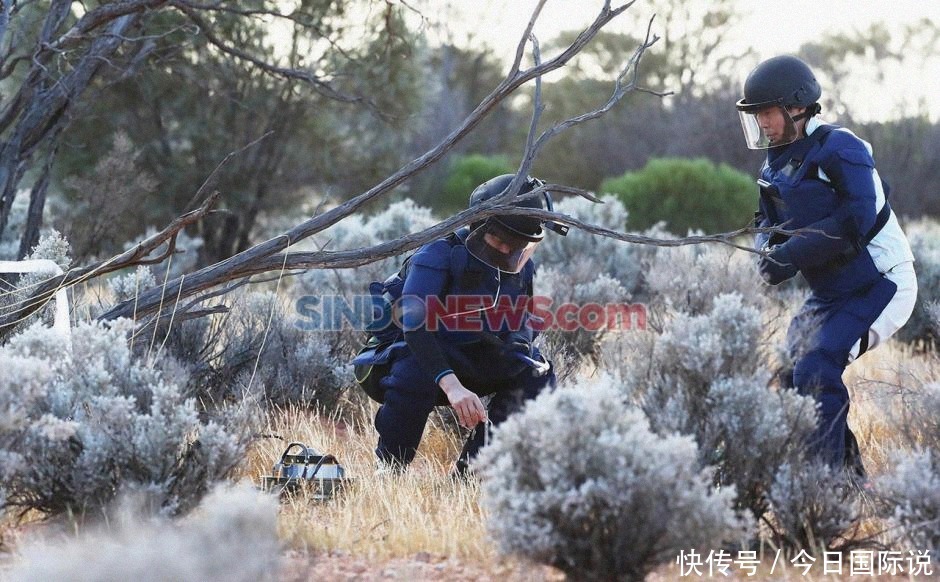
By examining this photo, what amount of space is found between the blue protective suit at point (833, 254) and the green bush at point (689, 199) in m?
11.7

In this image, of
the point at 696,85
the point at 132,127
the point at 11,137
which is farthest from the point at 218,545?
the point at 696,85

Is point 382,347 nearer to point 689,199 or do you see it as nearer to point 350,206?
point 350,206

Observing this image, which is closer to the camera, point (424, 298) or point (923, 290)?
point (424, 298)

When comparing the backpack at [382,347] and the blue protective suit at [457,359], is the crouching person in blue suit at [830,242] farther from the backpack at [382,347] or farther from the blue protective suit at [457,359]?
the backpack at [382,347]

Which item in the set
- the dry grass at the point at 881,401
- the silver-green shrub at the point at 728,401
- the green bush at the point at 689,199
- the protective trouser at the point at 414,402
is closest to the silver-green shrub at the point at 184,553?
the silver-green shrub at the point at 728,401

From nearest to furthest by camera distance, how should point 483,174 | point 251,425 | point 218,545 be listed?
1. point 218,545
2. point 251,425
3. point 483,174

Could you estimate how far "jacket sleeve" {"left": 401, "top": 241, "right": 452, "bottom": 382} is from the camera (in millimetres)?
4695

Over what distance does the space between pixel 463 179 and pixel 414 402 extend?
17175 mm

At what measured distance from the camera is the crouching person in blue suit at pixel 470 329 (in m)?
4.84

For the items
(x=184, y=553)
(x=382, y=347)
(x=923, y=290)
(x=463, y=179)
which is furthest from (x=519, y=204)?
(x=463, y=179)

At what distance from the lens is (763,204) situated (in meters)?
5.03

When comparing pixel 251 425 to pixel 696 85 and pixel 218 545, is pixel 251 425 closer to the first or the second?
pixel 218 545

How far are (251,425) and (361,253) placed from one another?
1009mm

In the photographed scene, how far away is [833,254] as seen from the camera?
15.2 ft
